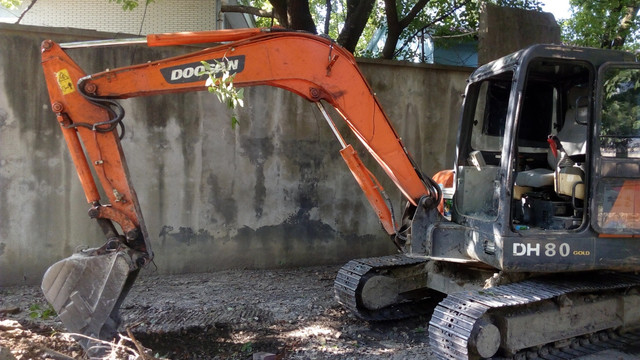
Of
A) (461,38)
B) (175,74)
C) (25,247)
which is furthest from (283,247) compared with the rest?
(461,38)

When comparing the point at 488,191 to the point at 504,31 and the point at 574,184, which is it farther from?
the point at 504,31

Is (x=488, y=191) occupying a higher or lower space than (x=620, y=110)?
lower

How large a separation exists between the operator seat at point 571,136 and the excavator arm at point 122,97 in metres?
1.61

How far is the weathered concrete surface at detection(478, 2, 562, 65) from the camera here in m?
8.58

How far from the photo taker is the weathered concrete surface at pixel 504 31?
8.58 meters

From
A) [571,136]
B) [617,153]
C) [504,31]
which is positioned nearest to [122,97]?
[571,136]

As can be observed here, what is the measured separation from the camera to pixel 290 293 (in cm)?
643

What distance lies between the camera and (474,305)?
13.3ft

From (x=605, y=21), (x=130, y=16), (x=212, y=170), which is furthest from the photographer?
(x=130, y=16)

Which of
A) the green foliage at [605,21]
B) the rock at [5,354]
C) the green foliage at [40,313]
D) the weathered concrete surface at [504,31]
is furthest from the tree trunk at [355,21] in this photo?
the rock at [5,354]

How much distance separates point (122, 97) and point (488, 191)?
3.29m

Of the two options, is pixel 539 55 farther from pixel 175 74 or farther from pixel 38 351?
pixel 38 351

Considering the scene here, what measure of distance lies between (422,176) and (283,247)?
10.3ft

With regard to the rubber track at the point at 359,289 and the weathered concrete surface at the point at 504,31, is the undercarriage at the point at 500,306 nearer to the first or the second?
the rubber track at the point at 359,289
